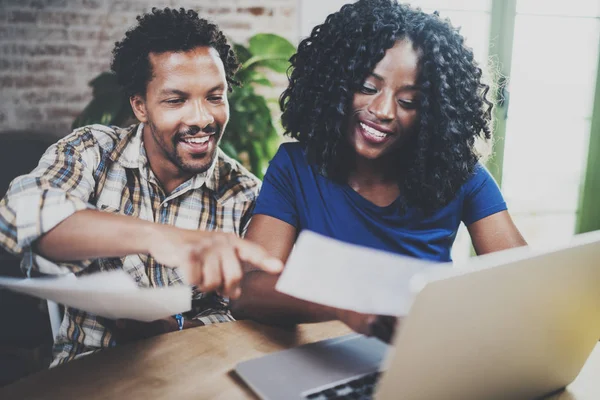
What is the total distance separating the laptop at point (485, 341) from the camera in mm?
494

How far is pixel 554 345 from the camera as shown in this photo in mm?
641

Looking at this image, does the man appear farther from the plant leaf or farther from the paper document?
the plant leaf

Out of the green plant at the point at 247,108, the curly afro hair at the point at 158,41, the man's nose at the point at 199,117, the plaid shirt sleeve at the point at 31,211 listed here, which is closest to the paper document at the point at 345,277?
the plaid shirt sleeve at the point at 31,211

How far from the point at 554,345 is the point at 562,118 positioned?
9.16ft

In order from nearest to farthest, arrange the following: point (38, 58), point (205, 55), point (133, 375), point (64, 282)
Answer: point (64, 282) → point (133, 375) → point (205, 55) → point (38, 58)

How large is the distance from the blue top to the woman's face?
0.14m

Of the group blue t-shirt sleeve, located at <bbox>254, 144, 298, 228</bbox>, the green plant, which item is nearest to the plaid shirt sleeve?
blue t-shirt sleeve, located at <bbox>254, 144, 298, 228</bbox>

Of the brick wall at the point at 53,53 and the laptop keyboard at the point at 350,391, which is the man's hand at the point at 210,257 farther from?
the brick wall at the point at 53,53

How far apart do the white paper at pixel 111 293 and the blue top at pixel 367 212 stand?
649 mm

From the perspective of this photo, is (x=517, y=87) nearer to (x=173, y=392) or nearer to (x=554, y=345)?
(x=554, y=345)

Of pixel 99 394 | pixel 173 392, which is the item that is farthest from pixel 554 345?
pixel 99 394

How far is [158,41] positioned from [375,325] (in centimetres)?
104

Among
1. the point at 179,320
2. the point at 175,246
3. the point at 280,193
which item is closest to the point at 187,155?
the point at 280,193

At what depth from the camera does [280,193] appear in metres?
1.26
